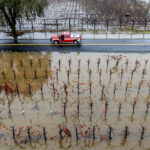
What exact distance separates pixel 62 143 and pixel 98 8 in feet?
120

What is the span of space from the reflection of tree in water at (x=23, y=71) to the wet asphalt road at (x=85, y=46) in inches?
73.9

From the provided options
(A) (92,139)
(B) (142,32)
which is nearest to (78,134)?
(A) (92,139)

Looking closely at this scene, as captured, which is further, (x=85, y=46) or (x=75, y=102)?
(x=85, y=46)

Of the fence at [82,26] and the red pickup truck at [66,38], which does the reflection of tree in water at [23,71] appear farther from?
the fence at [82,26]

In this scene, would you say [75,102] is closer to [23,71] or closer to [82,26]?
[23,71]

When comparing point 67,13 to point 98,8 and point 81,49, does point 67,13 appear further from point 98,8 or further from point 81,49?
point 81,49

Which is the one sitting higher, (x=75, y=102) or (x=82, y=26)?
(x=82, y=26)

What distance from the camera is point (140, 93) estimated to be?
616 inches

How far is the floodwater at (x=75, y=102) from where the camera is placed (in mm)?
11914

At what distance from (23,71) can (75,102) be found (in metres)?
7.05

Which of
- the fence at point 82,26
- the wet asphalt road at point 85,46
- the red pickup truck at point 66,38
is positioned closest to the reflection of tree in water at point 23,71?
the wet asphalt road at point 85,46

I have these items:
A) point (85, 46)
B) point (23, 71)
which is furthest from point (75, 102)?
point (85, 46)

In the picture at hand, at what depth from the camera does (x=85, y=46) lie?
2450 centimetres

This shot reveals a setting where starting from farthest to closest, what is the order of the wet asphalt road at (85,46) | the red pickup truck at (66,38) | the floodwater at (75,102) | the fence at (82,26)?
the fence at (82,26)
the red pickup truck at (66,38)
the wet asphalt road at (85,46)
the floodwater at (75,102)
